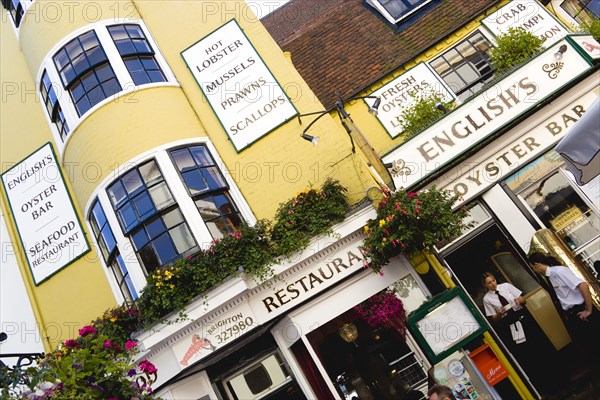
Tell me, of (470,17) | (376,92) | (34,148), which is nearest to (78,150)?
(34,148)

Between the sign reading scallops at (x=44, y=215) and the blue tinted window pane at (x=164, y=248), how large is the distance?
252 centimetres

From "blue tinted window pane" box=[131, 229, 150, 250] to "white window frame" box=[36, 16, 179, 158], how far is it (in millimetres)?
2794

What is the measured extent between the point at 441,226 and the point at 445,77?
4553mm

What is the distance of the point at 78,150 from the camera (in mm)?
9969

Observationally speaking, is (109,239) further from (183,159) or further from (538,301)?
(538,301)

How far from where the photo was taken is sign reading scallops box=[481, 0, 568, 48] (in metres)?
10.3

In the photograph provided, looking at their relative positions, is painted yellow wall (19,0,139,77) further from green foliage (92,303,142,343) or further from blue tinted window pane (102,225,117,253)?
green foliage (92,303,142,343)

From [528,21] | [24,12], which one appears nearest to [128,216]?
[24,12]

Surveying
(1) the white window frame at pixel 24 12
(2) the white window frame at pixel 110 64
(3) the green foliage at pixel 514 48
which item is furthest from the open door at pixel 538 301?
(1) the white window frame at pixel 24 12

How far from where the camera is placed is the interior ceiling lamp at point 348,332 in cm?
832

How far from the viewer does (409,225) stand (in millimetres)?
7566

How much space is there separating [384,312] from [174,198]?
4.13m

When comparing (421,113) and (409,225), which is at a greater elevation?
(421,113)

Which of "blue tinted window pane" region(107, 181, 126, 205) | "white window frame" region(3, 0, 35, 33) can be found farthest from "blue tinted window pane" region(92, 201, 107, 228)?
"white window frame" region(3, 0, 35, 33)
